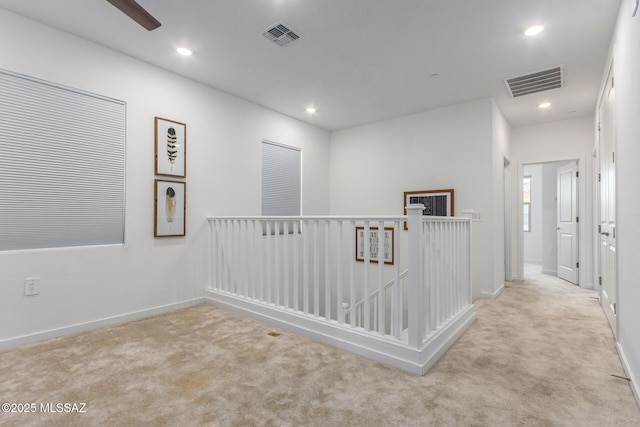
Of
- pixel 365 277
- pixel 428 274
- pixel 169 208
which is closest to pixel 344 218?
pixel 365 277

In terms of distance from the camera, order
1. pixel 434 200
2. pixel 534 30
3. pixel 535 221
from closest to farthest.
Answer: pixel 534 30 < pixel 434 200 < pixel 535 221

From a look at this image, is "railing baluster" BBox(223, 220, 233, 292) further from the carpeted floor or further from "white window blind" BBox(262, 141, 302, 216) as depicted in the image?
"white window blind" BBox(262, 141, 302, 216)

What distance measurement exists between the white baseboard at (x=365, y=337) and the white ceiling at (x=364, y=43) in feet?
7.82

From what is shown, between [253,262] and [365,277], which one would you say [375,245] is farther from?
[365,277]

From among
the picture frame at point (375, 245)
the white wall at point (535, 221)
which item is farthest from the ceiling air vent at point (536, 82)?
the white wall at point (535, 221)

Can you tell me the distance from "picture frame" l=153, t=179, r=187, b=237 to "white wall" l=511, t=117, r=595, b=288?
499cm

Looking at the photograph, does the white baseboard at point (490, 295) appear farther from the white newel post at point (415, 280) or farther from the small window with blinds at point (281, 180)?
the small window with blinds at point (281, 180)

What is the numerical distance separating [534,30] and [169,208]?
368 cm

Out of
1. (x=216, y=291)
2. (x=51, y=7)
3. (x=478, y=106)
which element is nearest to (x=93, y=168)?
(x=51, y=7)

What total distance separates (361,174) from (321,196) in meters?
0.78

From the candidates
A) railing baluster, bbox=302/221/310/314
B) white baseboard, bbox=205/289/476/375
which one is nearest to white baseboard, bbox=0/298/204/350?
white baseboard, bbox=205/289/476/375

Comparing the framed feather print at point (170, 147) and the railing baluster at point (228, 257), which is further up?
the framed feather print at point (170, 147)

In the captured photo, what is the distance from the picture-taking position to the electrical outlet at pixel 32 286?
244 centimetres

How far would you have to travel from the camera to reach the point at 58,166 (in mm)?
2611
